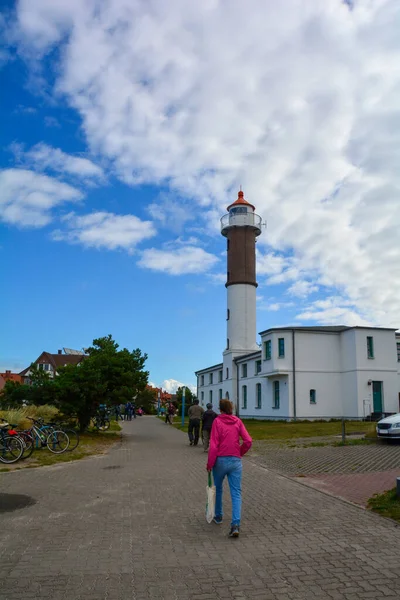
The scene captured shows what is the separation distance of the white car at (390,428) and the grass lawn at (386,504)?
8.56m

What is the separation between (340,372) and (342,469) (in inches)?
1055

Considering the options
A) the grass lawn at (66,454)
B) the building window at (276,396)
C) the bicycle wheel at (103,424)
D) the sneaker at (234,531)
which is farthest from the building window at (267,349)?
the sneaker at (234,531)

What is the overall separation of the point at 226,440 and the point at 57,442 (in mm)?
9860

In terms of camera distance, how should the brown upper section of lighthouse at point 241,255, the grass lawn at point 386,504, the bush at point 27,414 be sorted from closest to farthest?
the grass lawn at point 386,504 < the bush at point 27,414 < the brown upper section of lighthouse at point 241,255

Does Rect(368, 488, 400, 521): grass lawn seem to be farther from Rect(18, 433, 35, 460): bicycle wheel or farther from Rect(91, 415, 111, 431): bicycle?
Rect(91, 415, 111, 431): bicycle

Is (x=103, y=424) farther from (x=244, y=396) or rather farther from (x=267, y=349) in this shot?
(x=244, y=396)

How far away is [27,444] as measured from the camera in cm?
1373

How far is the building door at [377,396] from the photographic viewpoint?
35281 millimetres

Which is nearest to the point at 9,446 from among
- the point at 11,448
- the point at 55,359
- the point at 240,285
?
the point at 11,448

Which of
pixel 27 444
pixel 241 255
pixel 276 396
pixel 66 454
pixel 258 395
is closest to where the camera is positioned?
pixel 27 444

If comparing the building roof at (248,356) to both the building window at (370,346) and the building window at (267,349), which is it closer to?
the building window at (267,349)

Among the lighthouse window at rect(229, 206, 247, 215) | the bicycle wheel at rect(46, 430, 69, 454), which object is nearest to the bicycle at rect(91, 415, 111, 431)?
the bicycle wheel at rect(46, 430, 69, 454)

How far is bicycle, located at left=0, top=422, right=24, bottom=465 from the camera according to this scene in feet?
42.5

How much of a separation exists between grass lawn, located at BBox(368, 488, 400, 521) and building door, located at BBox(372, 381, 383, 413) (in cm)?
2868
